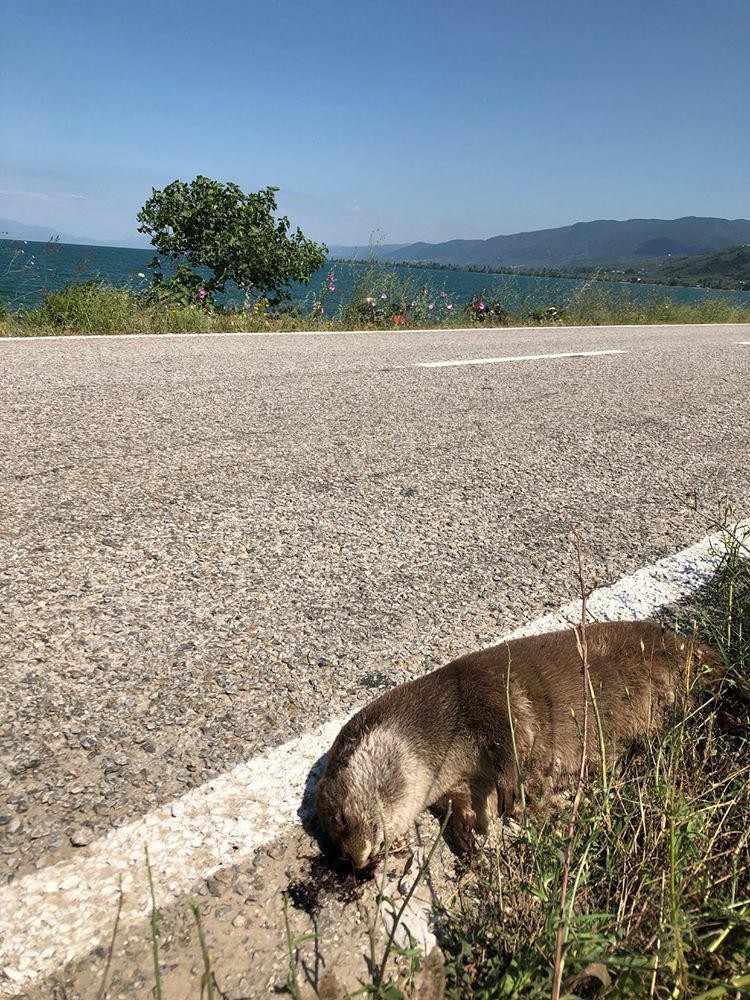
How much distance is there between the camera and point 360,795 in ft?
5.08

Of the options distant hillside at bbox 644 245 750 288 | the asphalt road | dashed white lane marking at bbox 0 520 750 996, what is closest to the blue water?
the asphalt road

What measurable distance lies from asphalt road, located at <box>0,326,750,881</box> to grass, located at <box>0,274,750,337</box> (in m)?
2.86

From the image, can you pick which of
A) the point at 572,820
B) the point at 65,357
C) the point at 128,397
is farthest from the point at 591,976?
the point at 65,357

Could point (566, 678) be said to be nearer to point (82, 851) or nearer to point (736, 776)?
point (736, 776)

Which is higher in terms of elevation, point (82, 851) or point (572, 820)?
point (572, 820)

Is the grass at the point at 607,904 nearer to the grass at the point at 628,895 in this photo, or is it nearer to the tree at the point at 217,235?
the grass at the point at 628,895

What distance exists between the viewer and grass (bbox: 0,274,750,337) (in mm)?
8961

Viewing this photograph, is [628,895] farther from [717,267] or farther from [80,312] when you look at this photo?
[717,267]

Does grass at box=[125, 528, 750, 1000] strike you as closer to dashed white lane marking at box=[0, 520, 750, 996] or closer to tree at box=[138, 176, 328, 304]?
dashed white lane marking at box=[0, 520, 750, 996]

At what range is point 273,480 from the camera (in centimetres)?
366

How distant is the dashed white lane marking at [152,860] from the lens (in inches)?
49.7

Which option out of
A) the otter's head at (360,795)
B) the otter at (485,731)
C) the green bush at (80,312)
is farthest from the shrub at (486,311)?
the otter's head at (360,795)

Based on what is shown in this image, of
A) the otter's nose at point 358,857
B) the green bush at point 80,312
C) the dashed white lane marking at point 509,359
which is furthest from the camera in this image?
the green bush at point 80,312

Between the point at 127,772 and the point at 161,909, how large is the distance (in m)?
0.42
